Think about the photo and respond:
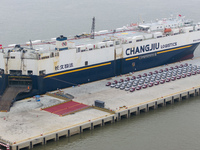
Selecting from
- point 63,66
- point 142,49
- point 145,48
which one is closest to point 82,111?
point 63,66

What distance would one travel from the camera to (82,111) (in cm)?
6581

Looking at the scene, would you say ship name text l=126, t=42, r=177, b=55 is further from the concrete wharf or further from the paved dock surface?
the paved dock surface

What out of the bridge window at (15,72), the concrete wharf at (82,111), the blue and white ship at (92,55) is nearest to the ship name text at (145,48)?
the blue and white ship at (92,55)

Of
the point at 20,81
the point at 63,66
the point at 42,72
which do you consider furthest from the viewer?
the point at 63,66

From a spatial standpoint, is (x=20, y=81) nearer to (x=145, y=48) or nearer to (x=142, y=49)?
(x=142, y=49)

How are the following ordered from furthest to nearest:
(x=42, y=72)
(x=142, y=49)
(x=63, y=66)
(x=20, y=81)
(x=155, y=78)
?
(x=142, y=49) → (x=155, y=78) → (x=63, y=66) → (x=42, y=72) → (x=20, y=81)

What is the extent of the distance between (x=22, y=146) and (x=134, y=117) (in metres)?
18.6

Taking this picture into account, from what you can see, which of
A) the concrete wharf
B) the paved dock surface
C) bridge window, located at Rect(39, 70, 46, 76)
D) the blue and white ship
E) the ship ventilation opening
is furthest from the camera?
bridge window, located at Rect(39, 70, 46, 76)

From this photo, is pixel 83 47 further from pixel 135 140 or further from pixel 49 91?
pixel 135 140

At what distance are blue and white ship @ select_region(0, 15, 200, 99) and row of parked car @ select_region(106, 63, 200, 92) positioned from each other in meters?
3.90

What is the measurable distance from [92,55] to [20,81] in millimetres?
13916

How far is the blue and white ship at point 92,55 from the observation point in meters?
71.7

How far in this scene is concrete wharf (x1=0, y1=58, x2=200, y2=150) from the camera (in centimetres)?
5816

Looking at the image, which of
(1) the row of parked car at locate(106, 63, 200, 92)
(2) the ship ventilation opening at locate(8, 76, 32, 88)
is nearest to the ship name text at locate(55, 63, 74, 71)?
(2) the ship ventilation opening at locate(8, 76, 32, 88)
